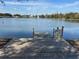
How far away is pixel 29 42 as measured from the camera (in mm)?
6090

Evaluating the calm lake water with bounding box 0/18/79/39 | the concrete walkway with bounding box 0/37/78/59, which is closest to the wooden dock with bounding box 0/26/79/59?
the concrete walkway with bounding box 0/37/78/59

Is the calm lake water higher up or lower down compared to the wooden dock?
lower down

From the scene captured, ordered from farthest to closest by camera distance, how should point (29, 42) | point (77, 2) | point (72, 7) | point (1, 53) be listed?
point (72, 7) < point (77, 2) < point (29, 42) < point (1, 53)

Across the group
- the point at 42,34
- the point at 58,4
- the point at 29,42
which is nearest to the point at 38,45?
the point at 29,42

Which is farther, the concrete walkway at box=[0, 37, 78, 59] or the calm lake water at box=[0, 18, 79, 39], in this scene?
the calm lake water at box=[0, 18, 79, 39]

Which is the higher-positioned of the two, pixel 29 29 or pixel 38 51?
pixel 38 51

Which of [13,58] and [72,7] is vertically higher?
[72,7]

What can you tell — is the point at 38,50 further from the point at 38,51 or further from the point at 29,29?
the point at 29,29

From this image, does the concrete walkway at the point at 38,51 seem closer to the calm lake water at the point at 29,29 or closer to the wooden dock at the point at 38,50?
the wooden dock at the point at 38,50

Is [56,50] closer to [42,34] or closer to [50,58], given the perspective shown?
[50,58]

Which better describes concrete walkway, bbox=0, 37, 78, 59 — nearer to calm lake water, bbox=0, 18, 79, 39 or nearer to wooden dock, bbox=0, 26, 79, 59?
wooden dock, bbox=0, 26, 79, 59

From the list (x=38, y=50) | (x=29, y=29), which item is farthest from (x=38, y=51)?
(x=29, y=29)

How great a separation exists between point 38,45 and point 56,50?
53cm

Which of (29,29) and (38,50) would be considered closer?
(38,50)
